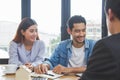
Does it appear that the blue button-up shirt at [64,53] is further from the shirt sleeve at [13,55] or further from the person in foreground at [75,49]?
the shirt sleeve at [13,55]

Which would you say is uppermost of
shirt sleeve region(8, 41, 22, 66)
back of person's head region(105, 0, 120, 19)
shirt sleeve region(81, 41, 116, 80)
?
back of person's head region(105, 0, 120, 19)

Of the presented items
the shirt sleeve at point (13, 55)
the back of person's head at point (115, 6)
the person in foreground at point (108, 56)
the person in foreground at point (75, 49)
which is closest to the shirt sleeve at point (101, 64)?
the person in foreground at point (108, 56)

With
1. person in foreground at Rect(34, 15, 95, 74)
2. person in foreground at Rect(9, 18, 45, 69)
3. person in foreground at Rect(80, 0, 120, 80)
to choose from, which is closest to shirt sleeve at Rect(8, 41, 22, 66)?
person in foreground at Rect(9, 18, 45, 69)

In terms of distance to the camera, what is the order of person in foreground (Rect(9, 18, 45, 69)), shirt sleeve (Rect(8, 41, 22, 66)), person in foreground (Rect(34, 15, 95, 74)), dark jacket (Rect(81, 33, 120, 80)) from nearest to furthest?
1. dark jacket (Rect(81, 33, 120, 80))
2. person in foreground (Rect(34, 15, 95, 74))
3. shirt sleeve (Rect(8, 41, 22, 66))
4. person in foreground (Rect(9, 18, 45, 69))

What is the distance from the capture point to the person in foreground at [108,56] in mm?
891

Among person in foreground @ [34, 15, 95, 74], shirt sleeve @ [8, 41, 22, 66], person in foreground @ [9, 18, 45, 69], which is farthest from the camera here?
person in foreground @ [9, 18, 45, 69]

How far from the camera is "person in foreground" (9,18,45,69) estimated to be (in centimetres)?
290

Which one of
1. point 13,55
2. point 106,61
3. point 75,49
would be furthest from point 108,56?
point 13,55

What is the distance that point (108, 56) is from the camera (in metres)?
0.90

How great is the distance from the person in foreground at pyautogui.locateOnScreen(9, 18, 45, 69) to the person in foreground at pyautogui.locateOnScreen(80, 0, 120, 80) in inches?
76.4

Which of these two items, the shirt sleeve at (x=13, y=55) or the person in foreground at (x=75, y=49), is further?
the shirt sleeve at (x=13, y=55)

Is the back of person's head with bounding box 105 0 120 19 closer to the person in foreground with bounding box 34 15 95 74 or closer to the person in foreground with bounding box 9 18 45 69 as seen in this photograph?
the person in foreground with bounding box 34 15 95 74

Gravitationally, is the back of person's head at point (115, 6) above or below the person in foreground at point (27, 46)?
above

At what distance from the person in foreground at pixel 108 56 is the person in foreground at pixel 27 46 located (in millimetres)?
1941
